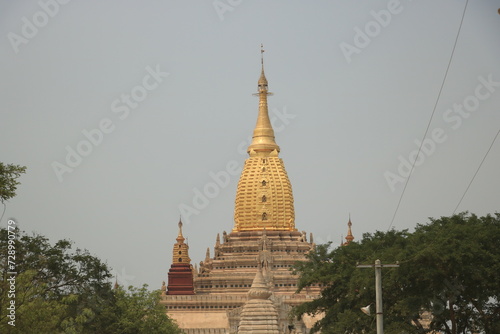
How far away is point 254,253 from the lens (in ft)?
371

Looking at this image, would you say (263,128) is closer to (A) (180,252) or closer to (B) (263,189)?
(B) (263,189)

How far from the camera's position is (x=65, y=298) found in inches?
2109

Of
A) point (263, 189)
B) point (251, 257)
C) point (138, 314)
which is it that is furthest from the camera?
point (263, 189)

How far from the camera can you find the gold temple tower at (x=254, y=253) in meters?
106

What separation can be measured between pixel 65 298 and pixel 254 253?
6025cm

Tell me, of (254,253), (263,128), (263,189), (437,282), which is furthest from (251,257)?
(437,282)

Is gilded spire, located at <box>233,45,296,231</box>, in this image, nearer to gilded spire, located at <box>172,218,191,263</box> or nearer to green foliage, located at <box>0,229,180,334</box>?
gilded spire, located at <box>172,218,191,263</box>

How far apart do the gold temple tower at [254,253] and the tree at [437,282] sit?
36928 mm

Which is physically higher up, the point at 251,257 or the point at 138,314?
the point at 251,257

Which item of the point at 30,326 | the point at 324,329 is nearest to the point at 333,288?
the point at 324,329

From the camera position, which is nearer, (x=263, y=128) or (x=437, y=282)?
(x=437, y=282)

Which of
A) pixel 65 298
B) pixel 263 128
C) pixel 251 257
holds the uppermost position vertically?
pixel 263 128

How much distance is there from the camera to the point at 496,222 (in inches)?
2452

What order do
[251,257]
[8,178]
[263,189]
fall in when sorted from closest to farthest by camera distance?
1. [8,178]
2. [251,257]
3. [263,189]
